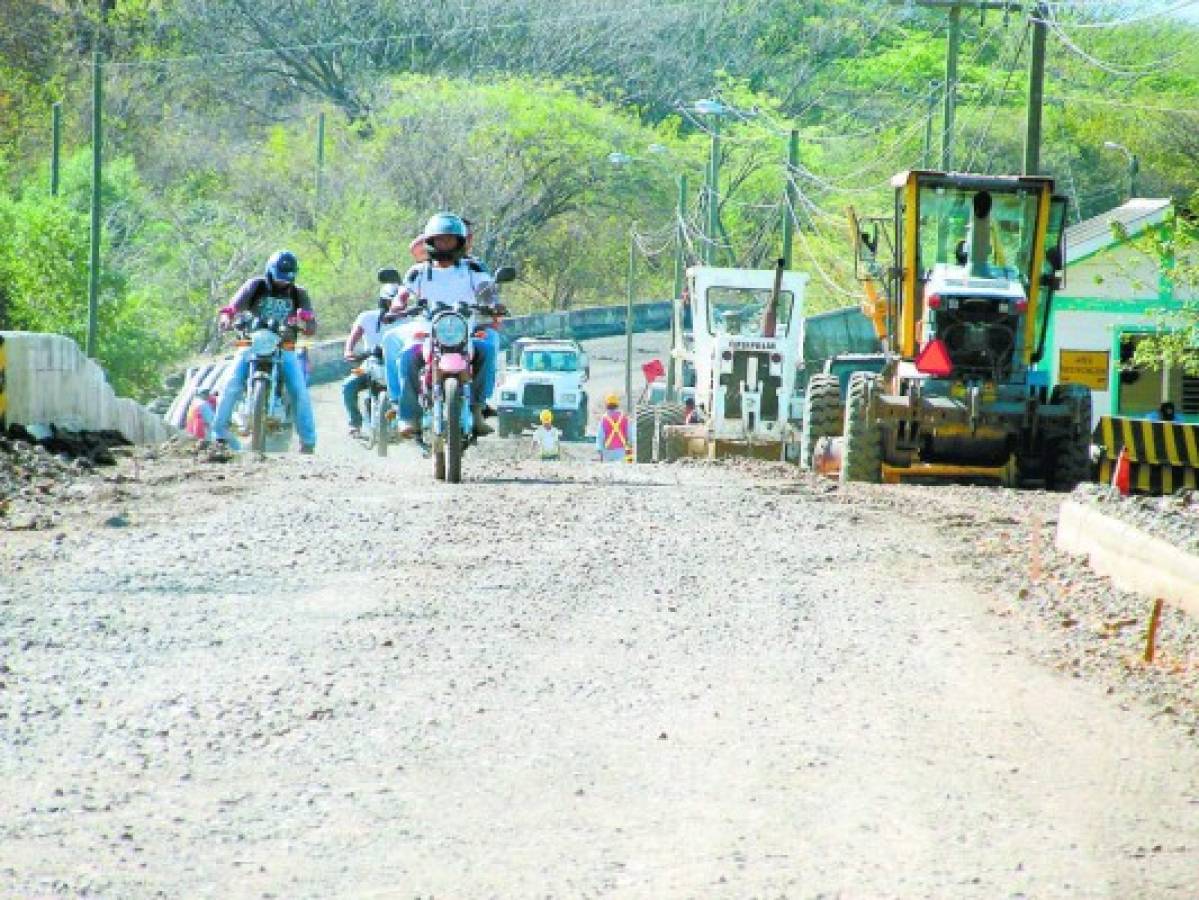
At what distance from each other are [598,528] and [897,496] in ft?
14.7

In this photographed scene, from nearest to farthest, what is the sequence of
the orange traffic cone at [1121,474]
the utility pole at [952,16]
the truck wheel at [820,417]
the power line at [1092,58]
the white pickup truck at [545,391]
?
the orange traffic cone at [1121,474] < the truck wheel at [820,417] < the power line at [1092,58] < the utility pole at [952,16] < the white pickup truck at [545,391]

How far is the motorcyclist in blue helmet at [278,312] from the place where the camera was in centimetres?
1950

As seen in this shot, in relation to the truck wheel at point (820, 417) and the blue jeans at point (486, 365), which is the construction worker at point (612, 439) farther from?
the blue jeans at point (486, 365)

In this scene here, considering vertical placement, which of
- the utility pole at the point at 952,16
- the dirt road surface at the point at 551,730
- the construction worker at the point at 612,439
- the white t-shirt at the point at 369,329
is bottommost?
the construction worker at the point at 612,439

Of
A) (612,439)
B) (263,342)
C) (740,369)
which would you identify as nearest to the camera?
(263,342)

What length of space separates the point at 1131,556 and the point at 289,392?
10.7 meters

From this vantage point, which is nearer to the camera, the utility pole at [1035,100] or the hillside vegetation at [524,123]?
the utility pole at [1035,100]

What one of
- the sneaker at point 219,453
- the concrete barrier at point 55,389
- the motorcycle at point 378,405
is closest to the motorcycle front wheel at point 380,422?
the motorcycle at point 378,405

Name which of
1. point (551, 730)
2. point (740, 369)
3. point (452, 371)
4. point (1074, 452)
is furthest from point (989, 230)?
point (551, 730)

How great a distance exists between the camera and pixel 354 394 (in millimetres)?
22938

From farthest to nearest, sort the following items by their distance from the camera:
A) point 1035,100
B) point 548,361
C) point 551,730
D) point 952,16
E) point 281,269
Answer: point 548,361
point 952,16
point 1035,100
point 281,269
point 551,730

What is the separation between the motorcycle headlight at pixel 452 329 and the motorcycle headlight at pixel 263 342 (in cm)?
353

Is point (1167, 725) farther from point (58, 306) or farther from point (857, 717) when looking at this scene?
point (58, 306)

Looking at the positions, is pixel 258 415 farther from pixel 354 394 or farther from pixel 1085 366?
pixel 1085 366
